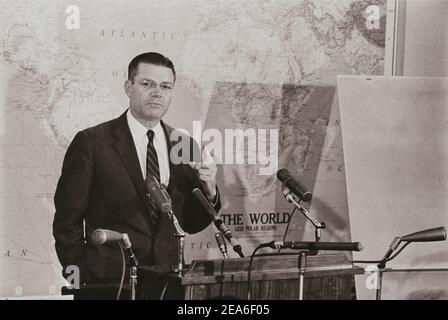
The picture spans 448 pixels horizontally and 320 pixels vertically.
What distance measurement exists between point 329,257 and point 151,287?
0.90 metres

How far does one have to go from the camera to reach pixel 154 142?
424cm

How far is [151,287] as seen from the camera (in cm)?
367

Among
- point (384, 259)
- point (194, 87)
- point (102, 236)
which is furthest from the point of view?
point (194, 87)

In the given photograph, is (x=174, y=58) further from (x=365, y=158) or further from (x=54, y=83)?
(x=365, y=158)

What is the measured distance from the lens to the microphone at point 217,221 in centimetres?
356

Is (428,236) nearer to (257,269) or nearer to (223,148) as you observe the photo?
(257,269)

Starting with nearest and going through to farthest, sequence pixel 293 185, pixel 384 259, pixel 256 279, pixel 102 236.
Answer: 1. pixel 102 236
2. pixel 256 279
3. pixel 384 259
4. pixel 293 185

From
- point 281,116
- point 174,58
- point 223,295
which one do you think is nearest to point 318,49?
point 281,116

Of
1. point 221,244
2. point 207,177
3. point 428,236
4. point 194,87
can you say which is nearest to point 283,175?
point 207,177

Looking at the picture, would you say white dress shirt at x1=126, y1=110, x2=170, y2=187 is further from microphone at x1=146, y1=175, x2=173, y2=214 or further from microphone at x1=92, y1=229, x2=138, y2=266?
microphone at x1=92, y1=229, x2=138, y2=266

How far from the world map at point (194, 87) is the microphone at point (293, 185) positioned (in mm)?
312

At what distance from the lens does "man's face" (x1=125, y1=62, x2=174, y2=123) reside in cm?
418

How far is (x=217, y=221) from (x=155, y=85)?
99cm

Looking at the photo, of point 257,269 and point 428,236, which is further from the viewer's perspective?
point 428,236
